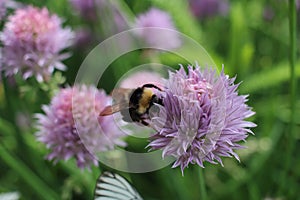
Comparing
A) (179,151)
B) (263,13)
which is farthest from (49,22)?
(263,13)

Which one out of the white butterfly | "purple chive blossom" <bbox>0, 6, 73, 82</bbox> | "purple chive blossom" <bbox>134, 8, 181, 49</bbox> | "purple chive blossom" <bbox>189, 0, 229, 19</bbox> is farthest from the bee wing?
"purple chive blossom" <bbox>189, 0, 229, 19</bbox>

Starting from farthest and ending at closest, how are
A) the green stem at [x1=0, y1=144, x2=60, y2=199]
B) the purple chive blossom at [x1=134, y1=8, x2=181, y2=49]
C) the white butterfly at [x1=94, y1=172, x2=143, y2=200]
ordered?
the purple chive blossom at [x1=134, y1=8, x2=181, y2=49]
the green stem at [x1=0, y1=144, x2=60, y2=199]
the white butterfly at [x1=94, y1=172, x2=143, y2=200]

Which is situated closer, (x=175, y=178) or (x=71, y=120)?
(x=71, y=120)

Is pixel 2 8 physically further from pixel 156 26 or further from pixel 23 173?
pixel 156 26

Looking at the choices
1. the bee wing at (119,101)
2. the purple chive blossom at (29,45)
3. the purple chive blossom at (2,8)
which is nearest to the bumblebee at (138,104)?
the bee wing at (119,101)

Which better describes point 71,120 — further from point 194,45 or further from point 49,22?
point 194,45

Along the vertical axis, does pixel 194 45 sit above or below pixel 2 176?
above

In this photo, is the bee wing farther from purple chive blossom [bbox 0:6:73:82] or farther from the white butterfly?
purple chive blossom [bbox 0:6:73:82]
